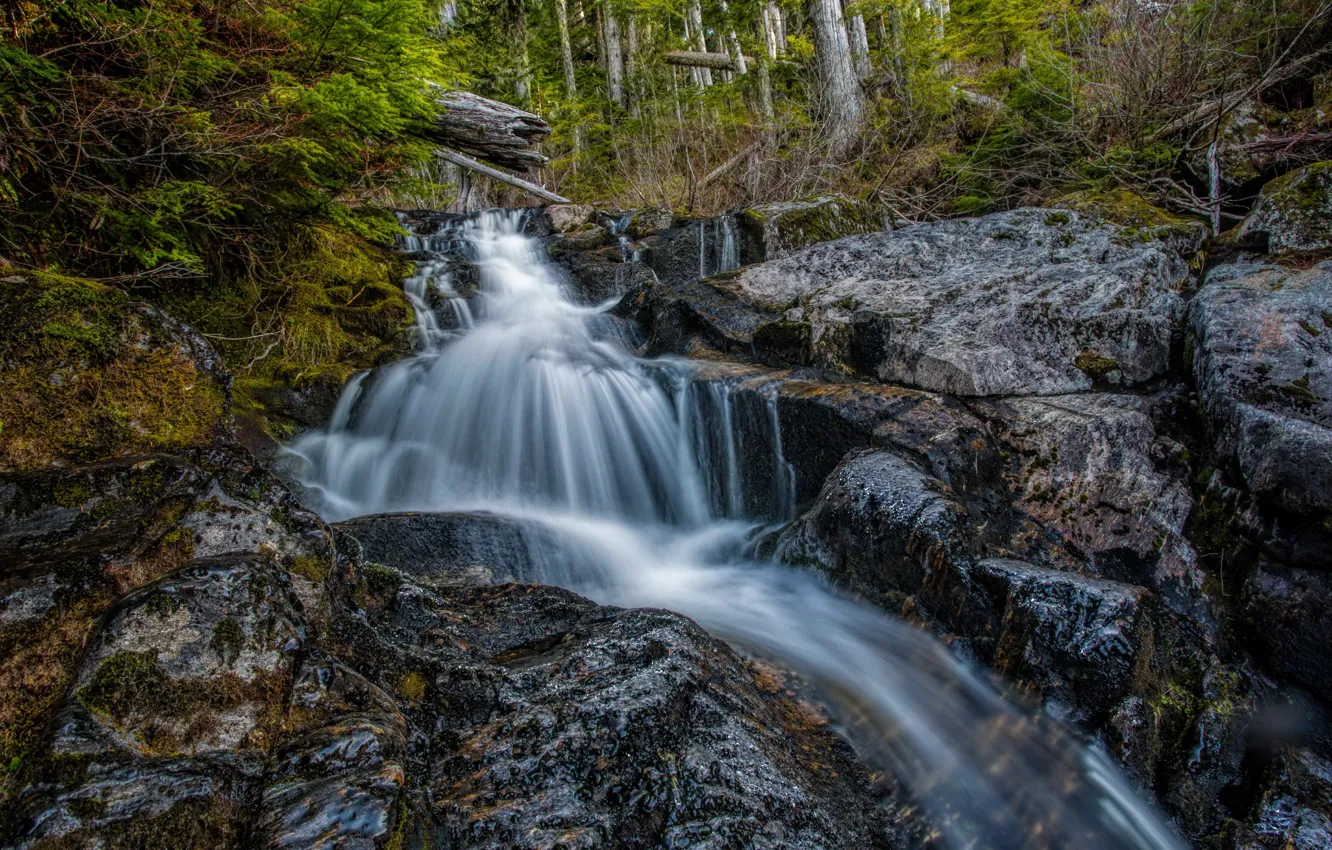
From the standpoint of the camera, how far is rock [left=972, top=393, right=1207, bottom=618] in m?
3.46

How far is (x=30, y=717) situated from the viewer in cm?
156

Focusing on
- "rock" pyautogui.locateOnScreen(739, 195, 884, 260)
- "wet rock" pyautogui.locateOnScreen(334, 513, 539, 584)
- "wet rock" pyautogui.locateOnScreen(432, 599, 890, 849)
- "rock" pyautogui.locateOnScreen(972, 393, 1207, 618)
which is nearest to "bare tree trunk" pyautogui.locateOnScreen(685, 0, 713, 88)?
"rock" pyautogui.locateOnScreen(739, 195, 884, 260)

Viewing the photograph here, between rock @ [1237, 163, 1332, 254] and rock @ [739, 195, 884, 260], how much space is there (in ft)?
12.6

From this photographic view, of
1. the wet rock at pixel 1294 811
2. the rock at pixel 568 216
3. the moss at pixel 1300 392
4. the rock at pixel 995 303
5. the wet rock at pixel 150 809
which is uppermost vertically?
the rock at pixel 568 216

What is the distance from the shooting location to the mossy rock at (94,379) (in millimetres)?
2480

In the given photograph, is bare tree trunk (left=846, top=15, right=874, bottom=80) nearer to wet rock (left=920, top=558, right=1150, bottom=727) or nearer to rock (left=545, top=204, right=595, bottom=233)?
rock (left=545, top=204, right=595, bottom=233)

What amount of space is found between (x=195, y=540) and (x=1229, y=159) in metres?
8.11

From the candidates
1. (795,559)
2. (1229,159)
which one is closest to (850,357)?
(795,559)

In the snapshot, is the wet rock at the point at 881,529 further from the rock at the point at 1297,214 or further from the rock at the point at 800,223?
the rock at the point at 800,223

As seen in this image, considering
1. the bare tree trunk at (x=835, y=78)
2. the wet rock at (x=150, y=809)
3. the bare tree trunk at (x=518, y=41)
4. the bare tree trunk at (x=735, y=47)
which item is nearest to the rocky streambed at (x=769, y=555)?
the wet rock at (x=150, y=809)

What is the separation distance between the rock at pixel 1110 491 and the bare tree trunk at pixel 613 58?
15.4 m

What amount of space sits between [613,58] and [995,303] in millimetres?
15654

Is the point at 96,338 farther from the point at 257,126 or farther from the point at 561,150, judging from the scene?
the point at 561,150

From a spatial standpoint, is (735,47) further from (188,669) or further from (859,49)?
(188,669)
